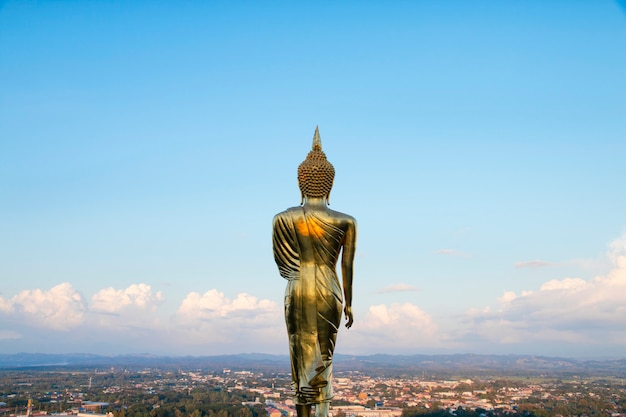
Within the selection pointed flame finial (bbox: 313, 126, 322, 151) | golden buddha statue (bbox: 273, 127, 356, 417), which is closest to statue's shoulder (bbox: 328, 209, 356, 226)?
golden buddha statue (bbox: 273, 127, 356, 417)

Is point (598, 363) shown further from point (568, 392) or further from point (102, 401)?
point (102, 401)

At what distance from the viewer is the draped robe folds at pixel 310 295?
357 inches

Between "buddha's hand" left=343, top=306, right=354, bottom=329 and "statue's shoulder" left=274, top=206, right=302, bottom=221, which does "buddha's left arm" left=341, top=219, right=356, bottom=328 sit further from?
"statue's shoulder" left=274, top=206, right=302, bottom=221

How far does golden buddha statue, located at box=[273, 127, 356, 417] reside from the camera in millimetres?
9070

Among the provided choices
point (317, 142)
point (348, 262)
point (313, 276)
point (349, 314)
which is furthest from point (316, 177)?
point (349, 314)

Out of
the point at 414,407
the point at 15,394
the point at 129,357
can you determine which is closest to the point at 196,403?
the point at 414,407

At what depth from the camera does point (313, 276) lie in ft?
30.1

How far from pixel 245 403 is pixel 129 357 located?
147337 millimetres

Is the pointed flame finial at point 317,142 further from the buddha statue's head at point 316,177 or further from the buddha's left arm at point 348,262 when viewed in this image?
the buddha's left arm at point 348,262

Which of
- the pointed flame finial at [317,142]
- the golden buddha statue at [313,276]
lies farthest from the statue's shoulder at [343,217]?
the pointed flame finial at [317,142]

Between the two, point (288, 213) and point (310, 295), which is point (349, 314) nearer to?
point (310, 295)

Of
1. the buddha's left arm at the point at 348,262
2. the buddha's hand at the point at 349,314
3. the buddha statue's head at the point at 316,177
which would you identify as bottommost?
the buddha's hand at the point at 349,314

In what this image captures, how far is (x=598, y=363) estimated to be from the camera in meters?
131

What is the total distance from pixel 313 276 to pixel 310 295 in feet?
0.84
